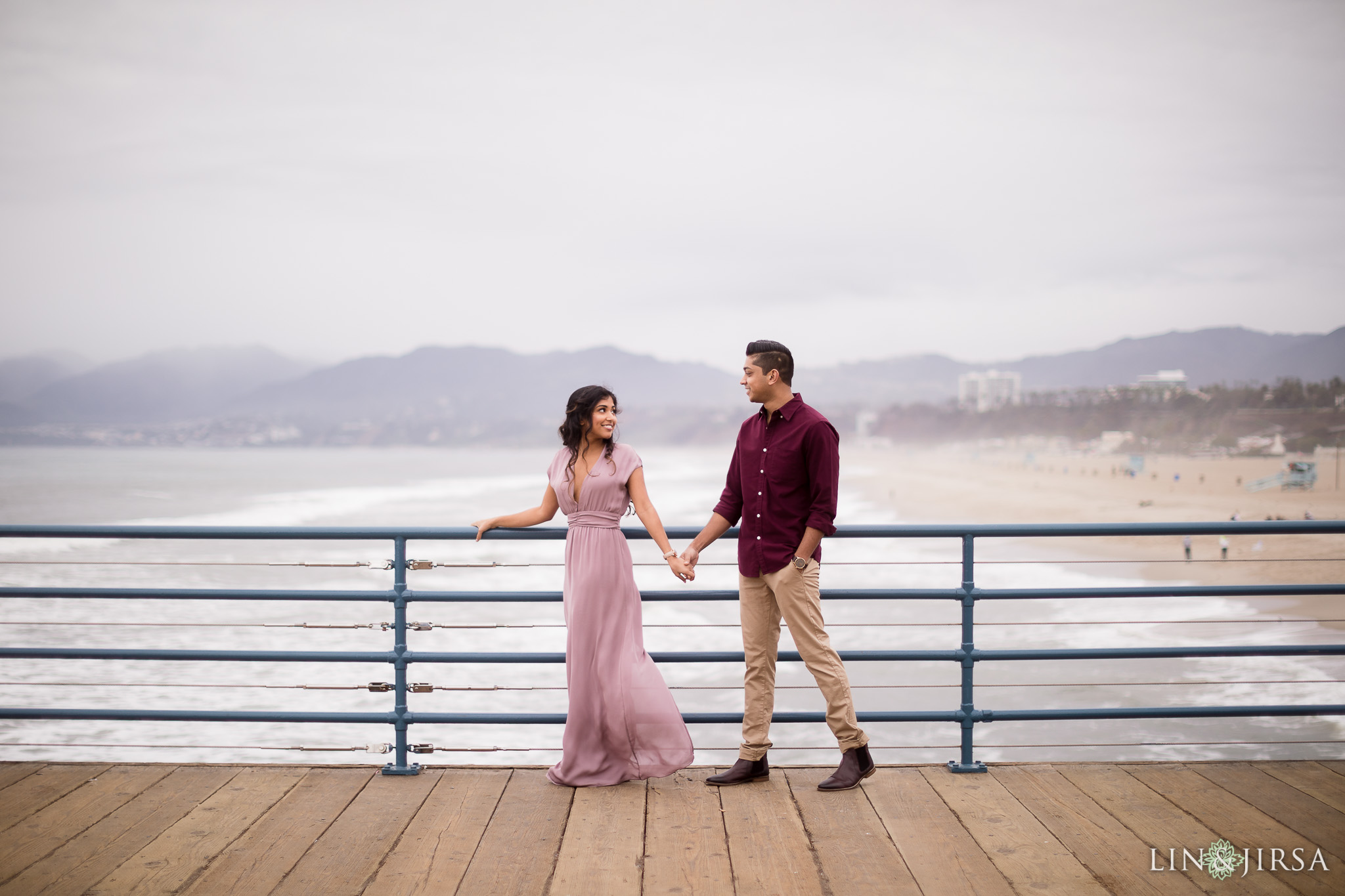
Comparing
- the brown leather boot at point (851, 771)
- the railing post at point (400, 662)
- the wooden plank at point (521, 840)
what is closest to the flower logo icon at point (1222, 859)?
the brown leather boot at point (851, 771)

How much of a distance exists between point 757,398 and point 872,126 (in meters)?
105

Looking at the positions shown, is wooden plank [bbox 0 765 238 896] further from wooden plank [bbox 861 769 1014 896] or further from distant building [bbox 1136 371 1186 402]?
distant building [bbox 1136 371 1186 402]

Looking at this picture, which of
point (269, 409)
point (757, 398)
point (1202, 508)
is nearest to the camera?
point (757, 398)

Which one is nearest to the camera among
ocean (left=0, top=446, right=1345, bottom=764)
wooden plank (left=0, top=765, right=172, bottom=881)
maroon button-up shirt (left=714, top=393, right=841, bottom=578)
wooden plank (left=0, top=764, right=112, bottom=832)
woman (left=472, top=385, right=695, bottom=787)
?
wooden plank (left=0, top=765, right=172, bottom=881)

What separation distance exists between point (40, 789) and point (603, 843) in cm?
236

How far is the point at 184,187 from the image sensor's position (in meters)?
119

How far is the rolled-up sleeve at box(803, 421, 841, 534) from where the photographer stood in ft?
10.8

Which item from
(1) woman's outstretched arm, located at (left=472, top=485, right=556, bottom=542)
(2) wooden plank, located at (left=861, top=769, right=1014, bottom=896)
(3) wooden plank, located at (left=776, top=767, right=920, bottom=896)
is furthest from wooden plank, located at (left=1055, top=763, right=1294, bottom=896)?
(1) woman's outstretched arm, located at (left=472, top=485, right=556, bottom=542)

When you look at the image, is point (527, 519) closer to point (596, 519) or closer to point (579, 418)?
point (596, 519)

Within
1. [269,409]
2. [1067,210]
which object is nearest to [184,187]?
[269,409]

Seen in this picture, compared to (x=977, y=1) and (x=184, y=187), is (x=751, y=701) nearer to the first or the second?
(x=977, y=1)

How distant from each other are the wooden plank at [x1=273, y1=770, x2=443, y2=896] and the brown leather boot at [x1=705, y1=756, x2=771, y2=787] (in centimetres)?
117

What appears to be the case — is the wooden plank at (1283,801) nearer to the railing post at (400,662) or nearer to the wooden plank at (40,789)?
the railing post at (400,662)

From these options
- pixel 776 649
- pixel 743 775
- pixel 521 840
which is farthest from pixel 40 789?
pixel 776 649
